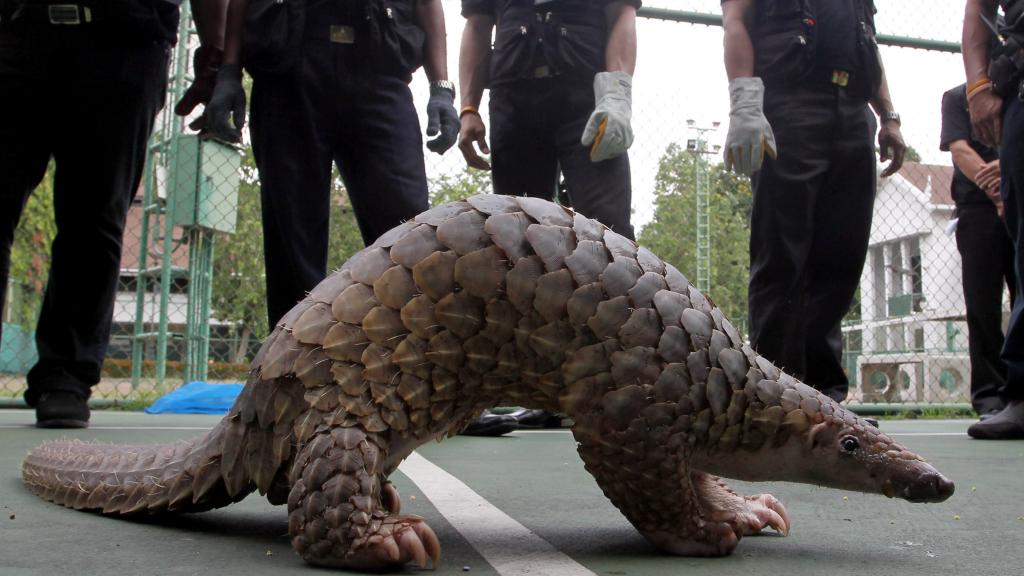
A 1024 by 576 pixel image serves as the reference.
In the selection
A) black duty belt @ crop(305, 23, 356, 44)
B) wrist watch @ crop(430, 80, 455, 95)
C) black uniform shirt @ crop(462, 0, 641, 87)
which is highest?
black uniform shirt @ crop(462, 0, 641, 87)

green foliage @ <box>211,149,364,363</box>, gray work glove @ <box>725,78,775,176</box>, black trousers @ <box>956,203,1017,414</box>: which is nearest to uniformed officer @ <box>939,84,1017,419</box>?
black trousers @ <box>956,203,1017,414</box>

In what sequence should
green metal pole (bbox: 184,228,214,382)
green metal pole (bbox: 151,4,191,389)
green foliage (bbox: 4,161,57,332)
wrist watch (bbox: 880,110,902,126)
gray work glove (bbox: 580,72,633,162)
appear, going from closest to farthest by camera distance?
gray work glove (bbox: 580,72,633,162), wrist watch (bbox: 880,110,902,126), green metal pole (bbox: 151,4,191,389), green metal pole (bbox: 184,228,214,382), green foliage (bbox: 4,161,57,332)

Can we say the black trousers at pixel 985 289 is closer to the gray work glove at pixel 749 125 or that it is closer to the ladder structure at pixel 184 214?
the gray work glove at pixel 749 125

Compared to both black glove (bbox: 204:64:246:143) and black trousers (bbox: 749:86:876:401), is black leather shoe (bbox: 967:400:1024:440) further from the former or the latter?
black glove (bbox: 204:64:246:143)

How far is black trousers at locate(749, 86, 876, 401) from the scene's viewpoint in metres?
4.21

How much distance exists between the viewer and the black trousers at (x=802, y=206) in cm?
421

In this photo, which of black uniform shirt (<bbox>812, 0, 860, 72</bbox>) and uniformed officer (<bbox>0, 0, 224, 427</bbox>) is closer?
uniformed officer (<bbox>0, 0, 224, 427</bbox>)

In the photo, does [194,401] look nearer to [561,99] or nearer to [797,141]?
[561,99]

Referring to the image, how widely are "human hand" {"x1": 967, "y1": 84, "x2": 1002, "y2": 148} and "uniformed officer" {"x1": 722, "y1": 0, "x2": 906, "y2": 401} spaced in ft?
1.49

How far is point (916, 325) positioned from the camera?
1886 cm

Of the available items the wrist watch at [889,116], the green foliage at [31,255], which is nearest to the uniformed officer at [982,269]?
the wrist watch at [889,116]

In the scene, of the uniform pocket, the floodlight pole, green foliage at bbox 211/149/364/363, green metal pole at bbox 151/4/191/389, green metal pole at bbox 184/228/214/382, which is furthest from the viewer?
green foliage at bbox 211/149/364/363

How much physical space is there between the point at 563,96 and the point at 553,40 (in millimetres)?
244

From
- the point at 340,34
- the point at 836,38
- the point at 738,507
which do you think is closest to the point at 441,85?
the point at 340,34
